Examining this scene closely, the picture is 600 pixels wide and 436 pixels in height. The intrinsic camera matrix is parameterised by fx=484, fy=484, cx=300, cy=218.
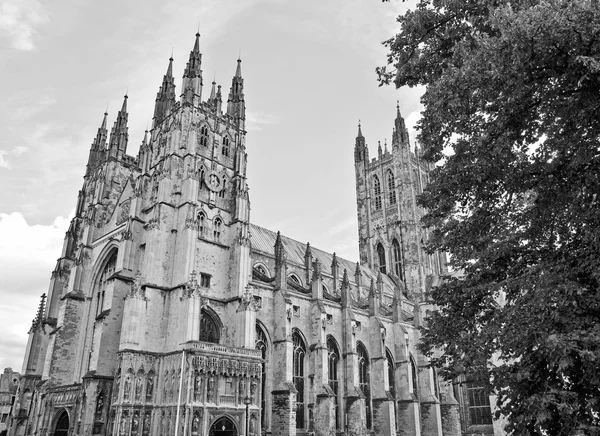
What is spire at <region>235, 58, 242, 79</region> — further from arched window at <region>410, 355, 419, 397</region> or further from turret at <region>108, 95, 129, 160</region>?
arched window at <region>410, 355, 419, 397</region>

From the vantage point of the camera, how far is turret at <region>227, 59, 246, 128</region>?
40000 millimetres

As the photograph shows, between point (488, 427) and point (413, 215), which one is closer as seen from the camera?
point (488, 427)

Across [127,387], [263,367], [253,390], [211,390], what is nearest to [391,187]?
[263,367]

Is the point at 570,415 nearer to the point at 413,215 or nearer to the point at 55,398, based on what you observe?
the point at 55,398

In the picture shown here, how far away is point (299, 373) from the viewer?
3556cm

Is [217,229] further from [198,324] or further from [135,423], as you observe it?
[135,423]

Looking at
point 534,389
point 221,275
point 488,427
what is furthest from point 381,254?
point 534,389

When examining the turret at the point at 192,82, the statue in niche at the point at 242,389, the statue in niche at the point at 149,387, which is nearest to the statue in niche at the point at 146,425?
the statue in niche at the point at 149,387

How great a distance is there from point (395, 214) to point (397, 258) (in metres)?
5.67

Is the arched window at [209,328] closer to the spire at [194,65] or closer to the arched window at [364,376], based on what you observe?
the arched window at [364,376]

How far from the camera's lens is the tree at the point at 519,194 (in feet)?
29.0

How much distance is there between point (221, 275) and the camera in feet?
107

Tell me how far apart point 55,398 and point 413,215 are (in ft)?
140

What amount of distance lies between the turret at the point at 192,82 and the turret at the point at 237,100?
3.40 meters
